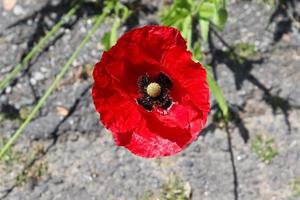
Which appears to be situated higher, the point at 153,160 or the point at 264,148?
the point at 153,160

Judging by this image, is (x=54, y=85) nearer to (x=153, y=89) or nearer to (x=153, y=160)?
(x=153, y=160)

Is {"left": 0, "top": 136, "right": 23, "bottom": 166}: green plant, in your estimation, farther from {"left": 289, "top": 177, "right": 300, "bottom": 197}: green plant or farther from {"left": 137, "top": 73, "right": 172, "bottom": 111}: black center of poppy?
{"left": 289, "top": 177, "right": 300, "bottom": 197}: green plant

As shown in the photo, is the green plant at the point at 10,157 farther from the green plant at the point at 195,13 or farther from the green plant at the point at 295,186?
the green plant at the point at 295,186

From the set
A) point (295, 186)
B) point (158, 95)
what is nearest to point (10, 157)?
point (158, 95)

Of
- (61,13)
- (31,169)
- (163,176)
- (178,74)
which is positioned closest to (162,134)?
(178,74)

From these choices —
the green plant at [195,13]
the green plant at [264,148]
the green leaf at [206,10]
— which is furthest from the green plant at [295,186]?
the green leaf at [206,10]

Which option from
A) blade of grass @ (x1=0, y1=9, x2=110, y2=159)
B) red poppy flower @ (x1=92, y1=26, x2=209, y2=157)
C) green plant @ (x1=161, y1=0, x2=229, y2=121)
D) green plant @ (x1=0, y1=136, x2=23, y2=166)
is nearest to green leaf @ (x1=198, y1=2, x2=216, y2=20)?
green plant @ (x1=161, y1=0, x2=229, y2=121)

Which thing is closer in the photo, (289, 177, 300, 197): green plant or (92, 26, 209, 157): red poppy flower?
(92, 26, 209, 157): red poppy flower
